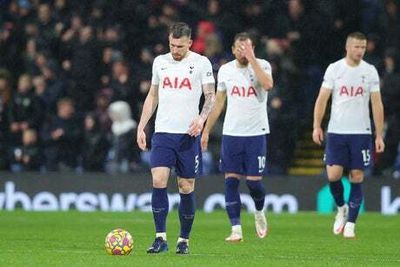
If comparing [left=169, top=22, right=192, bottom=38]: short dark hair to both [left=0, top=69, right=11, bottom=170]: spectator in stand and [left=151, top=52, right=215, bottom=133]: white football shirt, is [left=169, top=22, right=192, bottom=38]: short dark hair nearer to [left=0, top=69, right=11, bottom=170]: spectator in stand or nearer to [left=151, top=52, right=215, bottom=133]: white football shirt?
[left=151, top=52, right=215, bottom=133]: white football shirt

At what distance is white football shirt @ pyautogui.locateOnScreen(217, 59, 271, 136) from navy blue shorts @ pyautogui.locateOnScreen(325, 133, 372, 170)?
1198mm

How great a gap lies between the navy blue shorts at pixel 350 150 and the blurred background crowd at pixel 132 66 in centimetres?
612

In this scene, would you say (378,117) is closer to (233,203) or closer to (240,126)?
(240,126)

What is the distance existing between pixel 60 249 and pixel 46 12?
41.2 feet

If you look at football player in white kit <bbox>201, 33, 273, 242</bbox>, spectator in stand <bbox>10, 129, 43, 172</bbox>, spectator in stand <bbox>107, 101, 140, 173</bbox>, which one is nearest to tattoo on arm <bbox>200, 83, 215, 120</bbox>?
football player in white kit <bbox>201, 33, 273, 242</bbox>

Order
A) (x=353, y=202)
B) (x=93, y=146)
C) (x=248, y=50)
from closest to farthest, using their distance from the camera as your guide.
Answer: (x=248, y=50)
(x=353, y=202)
(x=93, y=146)

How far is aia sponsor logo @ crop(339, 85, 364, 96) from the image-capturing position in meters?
16.6

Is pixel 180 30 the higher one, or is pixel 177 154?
pixel 180 30

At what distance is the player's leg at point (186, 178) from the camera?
43.4ft

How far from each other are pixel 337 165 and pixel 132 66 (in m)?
8.73

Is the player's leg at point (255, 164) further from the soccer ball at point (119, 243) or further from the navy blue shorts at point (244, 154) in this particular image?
the soccer ball at point (119, 243)

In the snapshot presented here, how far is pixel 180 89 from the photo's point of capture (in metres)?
13.3

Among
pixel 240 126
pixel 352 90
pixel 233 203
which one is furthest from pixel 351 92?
pixel 233 203

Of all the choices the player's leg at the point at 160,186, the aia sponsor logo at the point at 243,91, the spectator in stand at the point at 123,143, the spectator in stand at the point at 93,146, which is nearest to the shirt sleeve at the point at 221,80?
the aia sponsor logo at the point at 243,91
